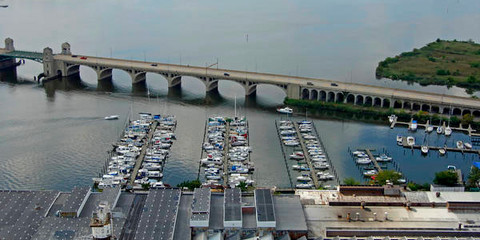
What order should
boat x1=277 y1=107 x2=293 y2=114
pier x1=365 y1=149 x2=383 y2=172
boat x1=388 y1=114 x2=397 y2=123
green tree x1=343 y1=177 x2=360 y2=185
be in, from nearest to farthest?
1. green tree x1=343 y1=177 x2=360 y2=185
2. pier x1=365 y1=149 x2=383 y2=172
3. boat x1=388 y1=114 x2=397 y2=123
4. boat x1=277 y1=107 x2=293 y2=114

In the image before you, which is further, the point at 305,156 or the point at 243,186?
the point at 305,156

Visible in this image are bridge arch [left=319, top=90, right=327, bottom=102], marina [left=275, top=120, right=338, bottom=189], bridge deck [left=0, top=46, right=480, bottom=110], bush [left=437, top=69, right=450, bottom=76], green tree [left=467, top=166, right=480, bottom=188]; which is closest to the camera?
green tree [left=467, top=166, right=480, bottom=188]

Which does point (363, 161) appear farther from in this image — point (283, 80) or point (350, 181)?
point (283, 80)

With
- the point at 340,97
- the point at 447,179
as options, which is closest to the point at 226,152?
the point at 447,179

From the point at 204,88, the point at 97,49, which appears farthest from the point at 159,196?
the point at 97,49

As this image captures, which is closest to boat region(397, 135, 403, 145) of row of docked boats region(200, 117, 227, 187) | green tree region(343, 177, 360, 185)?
green tree region(343, 177, 360, 185)

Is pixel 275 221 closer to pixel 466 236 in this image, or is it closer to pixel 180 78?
pixel 466 236

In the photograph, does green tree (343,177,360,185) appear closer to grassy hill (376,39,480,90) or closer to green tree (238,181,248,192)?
green tree (238,181,248,192)
